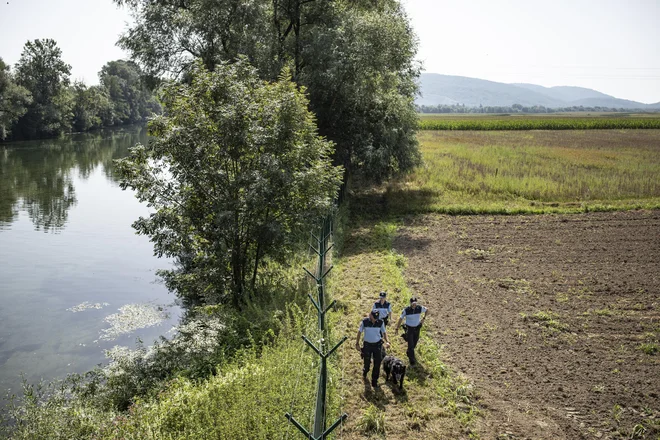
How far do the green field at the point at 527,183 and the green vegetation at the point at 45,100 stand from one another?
1265 inches

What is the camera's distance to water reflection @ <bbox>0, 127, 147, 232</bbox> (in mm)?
29766

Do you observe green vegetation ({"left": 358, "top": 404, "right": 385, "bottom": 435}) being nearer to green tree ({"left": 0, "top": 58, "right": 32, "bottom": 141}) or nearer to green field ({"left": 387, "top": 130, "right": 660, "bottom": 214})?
green field ({"left": 387, "top": 130, "right": 660, "bottom": 214})

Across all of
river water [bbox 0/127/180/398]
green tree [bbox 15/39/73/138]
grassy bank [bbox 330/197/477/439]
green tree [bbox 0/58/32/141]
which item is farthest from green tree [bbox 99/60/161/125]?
grassy bank [bbox 330/197/477/439]

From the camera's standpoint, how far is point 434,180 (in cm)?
3262

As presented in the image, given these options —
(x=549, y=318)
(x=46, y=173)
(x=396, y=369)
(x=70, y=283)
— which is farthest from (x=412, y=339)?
(x=46, y=173)

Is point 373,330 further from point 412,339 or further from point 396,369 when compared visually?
point 412,339

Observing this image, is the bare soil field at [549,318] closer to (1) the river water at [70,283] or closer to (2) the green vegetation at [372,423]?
(2) the green vegetation at [372,423]

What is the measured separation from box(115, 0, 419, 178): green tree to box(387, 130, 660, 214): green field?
3.35 m

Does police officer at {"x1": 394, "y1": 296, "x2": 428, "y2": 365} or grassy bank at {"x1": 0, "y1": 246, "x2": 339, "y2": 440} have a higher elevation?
police officer at {"x1": 394, "y1": 296, "x2": 428, "y2": 365}

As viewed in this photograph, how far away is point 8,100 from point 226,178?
62567 mm

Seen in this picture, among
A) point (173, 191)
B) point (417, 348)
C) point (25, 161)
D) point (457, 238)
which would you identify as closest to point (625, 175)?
point (457, 238)

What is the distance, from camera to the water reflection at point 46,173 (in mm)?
29766

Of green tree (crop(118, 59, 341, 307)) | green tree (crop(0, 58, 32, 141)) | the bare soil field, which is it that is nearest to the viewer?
the bare soil field

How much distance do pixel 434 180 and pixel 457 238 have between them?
11.4 metres
